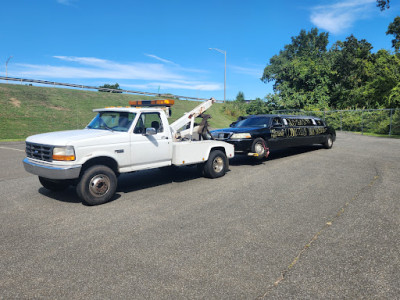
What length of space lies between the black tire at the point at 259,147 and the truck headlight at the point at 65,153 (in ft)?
20.5

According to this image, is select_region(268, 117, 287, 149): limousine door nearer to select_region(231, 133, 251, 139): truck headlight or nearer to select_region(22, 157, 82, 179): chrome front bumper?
select_region(231, 133, 251, 139): truck headlight

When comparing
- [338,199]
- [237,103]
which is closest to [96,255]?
[338,199]

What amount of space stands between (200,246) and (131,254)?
91 centimetres

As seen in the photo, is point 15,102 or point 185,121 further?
point 15,102

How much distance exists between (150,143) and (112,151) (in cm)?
98

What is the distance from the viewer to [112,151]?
20.5ft

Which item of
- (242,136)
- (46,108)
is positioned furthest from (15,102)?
(242,136)

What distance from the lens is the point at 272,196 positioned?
653cm

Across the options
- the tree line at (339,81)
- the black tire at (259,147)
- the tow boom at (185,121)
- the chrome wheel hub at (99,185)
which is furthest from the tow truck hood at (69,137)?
the tree line at (339,81)

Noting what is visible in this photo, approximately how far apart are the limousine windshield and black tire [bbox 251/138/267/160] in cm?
101

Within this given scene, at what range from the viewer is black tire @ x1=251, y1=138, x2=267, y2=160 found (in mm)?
10361

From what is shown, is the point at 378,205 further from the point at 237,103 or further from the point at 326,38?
the point at 326,38

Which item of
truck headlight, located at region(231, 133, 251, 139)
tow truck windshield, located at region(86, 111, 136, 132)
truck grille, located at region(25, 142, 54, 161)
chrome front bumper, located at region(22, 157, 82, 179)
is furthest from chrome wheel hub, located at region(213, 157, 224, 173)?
truck grille, located at region(25, 142, 54, 161)

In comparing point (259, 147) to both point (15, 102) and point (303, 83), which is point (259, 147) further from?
point (303, 83)
